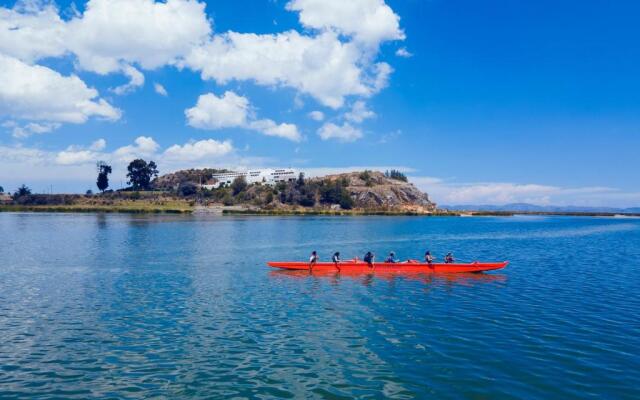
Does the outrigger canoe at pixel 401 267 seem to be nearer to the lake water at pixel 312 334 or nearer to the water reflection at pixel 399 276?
the water reflection at pixel 399 276

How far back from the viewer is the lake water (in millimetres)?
17562

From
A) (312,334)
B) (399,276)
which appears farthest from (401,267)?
(312,334)

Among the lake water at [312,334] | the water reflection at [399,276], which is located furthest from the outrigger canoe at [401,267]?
the lake water at [312,334]

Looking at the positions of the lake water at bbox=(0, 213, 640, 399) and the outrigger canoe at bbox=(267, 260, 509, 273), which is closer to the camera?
Answer: the lake water at bbox=(0, 213, 640, 399)

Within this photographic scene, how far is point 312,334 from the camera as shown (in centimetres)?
2402

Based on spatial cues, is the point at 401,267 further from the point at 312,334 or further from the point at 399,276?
the point at 312,334

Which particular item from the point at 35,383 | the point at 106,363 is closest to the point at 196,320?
the point at 106,363

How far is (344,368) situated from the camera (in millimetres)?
19266

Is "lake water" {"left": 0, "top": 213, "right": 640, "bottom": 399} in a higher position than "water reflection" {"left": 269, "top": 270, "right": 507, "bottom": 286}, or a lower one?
lower

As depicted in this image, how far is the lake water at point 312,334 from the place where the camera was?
691 inches

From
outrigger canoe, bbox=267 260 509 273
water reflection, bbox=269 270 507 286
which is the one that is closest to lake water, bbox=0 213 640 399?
water reflection, bbox=269 270 507 286

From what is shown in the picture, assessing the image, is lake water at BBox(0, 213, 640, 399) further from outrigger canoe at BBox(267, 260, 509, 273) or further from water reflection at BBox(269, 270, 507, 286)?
outrigger canoe at BBox(267, 260, 509, 273)

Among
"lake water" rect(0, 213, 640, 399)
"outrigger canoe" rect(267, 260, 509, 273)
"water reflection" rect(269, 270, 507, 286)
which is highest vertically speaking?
"outrigger canoe" rect(267, 260, 509, 273)

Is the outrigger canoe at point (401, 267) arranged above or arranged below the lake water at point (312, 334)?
above
